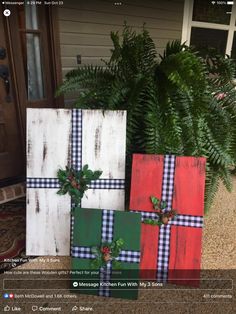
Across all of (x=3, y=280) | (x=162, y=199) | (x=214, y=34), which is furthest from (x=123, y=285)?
(x=214, y=34)

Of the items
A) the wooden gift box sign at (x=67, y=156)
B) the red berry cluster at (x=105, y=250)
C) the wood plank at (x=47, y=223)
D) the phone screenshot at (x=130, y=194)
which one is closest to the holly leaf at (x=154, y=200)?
the phone screenshot at (x=130, y=194)

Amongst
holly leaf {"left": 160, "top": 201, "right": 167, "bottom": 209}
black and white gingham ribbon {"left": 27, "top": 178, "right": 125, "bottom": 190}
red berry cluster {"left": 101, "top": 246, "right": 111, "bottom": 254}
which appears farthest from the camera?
black and white gingham ribbon {"left": 27, "top": 178, "right": 125, "bottom": 190}

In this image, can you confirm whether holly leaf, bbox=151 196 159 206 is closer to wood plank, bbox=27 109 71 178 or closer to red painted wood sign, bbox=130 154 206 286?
red painted wood sign, bbox=130 154 206 286

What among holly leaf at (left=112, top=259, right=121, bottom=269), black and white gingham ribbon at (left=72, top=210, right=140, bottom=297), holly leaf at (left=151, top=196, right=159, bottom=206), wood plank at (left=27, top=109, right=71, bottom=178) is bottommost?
holly leaf at (left=112, top=259, right=121, bottom=269)

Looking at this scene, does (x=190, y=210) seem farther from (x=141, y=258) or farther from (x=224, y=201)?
(x=224, y=201)

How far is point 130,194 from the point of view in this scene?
1.41 metres

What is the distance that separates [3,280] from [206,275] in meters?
1.03

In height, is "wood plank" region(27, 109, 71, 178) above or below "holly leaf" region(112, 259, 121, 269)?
above

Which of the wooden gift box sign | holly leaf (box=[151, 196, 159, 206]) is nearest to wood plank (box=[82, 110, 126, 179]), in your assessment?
the wooden gift box sign

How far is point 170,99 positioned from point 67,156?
619 millimetres

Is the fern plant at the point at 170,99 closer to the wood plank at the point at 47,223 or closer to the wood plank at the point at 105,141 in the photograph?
the wood plank at the point at 105,141

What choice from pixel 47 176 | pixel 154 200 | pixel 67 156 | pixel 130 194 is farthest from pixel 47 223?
pixel 154 200

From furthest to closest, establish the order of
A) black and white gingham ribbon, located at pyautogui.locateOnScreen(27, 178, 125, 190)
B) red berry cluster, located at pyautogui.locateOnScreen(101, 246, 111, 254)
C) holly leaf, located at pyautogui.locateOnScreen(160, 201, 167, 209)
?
black and white gingham ribbon, located at pyautogui.locateOnScreen(27, 178, 125, 190) → holly leaf, located at pyautogui.locateOnScreen(160, 201, 167, 209) → red berry cluster, located at pyautogui.locateOnScreen(101, 246, 111, 254)

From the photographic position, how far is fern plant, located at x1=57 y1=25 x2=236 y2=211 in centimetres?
139
